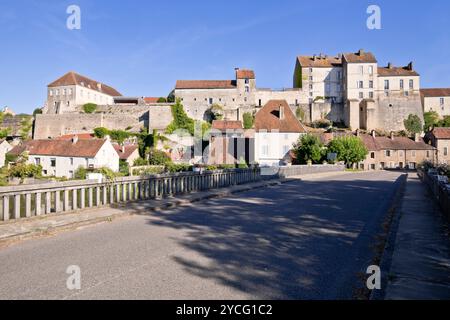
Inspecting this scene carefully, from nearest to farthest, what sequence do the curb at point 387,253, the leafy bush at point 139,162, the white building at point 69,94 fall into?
the curb at point 387,253, the leafy bush at point 139,162, the white building at point 69,94

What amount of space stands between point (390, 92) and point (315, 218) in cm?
8626

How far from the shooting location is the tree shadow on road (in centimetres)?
461

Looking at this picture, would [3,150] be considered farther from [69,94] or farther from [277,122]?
[277,122]

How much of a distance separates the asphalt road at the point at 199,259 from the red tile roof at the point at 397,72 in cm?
8662

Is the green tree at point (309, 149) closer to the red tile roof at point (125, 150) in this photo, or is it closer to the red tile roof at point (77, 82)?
the red tile roof at point (125, 150)

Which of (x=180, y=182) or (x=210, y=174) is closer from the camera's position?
(x=180, y=182)

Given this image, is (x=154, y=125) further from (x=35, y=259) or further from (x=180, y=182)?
(x=35, y=259)

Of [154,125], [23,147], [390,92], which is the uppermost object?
[390,92]

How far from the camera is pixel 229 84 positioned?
87500 mm

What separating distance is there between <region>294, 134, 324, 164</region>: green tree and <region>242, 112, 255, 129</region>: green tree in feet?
89.6

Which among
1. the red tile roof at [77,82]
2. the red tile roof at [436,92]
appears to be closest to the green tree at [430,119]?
the red tile roof at [436,92]

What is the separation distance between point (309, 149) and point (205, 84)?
4548 centimetres

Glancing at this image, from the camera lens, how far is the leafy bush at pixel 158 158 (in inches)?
2416

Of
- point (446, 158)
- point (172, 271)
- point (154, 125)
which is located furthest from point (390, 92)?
point (172, 271)
